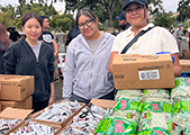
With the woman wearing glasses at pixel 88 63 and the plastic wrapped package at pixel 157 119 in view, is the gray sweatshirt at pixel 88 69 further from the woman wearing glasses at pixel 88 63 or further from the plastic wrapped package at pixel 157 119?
the plastic wrapped package at pixel 157 119

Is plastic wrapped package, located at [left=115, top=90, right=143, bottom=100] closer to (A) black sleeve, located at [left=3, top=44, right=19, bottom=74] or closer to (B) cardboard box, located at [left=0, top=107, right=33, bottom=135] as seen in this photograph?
(B) cardboard box, located at [left=0, top=107, right=33, bottom=135]

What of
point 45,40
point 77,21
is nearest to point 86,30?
point 77,21

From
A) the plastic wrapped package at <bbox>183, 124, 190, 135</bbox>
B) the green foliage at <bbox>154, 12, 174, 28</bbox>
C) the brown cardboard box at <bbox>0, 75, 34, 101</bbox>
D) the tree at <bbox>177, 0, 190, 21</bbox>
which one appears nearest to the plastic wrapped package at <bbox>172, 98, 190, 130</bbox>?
the plastic wrapped package at <bbox>183, 124, 190, 135</bbox>

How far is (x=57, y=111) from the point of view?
185cm

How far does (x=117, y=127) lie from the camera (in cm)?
92

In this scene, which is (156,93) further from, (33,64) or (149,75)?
(33,64)

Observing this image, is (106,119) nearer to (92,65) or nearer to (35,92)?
(92,65)

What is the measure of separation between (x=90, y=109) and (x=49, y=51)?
1.36 meters

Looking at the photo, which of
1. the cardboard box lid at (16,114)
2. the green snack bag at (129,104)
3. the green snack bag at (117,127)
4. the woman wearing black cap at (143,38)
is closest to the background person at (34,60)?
the cardboard box lid at (16,114)

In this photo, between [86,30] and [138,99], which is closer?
[138,99]

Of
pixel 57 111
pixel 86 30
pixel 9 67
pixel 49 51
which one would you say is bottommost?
pixel 57 111

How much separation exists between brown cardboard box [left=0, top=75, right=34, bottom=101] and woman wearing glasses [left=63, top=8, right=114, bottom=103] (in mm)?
594

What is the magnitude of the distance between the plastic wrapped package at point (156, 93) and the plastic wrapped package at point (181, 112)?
0.32 ft

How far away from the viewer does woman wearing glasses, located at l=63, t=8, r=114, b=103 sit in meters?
2.13
